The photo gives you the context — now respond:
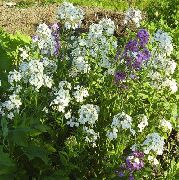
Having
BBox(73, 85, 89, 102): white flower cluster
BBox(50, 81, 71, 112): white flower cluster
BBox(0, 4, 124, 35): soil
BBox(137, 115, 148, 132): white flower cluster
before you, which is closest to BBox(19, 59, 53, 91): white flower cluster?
BBox(50, 81, 71, 112): white flower cluster

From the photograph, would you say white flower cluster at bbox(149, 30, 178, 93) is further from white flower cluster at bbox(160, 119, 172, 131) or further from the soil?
the soil

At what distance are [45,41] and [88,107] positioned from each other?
3.51 feet

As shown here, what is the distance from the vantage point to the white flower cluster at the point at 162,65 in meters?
4.84

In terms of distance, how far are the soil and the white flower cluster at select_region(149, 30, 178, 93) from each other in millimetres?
4905

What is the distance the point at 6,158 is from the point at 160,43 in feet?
6.64

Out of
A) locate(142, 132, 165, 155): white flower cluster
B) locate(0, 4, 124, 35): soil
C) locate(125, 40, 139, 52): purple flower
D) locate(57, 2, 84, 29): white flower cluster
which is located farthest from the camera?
locate(0, 4, 124, 35): soil

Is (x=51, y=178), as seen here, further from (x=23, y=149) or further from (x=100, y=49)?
(x=100, y=49)

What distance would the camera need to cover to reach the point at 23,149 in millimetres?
4188

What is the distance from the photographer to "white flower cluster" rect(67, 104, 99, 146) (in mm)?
4375

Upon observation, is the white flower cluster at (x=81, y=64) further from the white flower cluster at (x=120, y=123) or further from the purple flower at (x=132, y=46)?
the white flower cluster at (x=120, y=123)

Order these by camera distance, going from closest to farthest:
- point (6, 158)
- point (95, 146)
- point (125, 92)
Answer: point (6, 158), point (95, 146), point (125, 92)

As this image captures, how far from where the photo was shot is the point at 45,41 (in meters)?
5.12

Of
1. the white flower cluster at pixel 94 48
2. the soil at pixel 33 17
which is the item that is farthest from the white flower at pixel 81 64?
the soil at pixel 33 17

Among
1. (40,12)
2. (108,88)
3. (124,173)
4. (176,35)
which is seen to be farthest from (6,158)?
(40,12)
